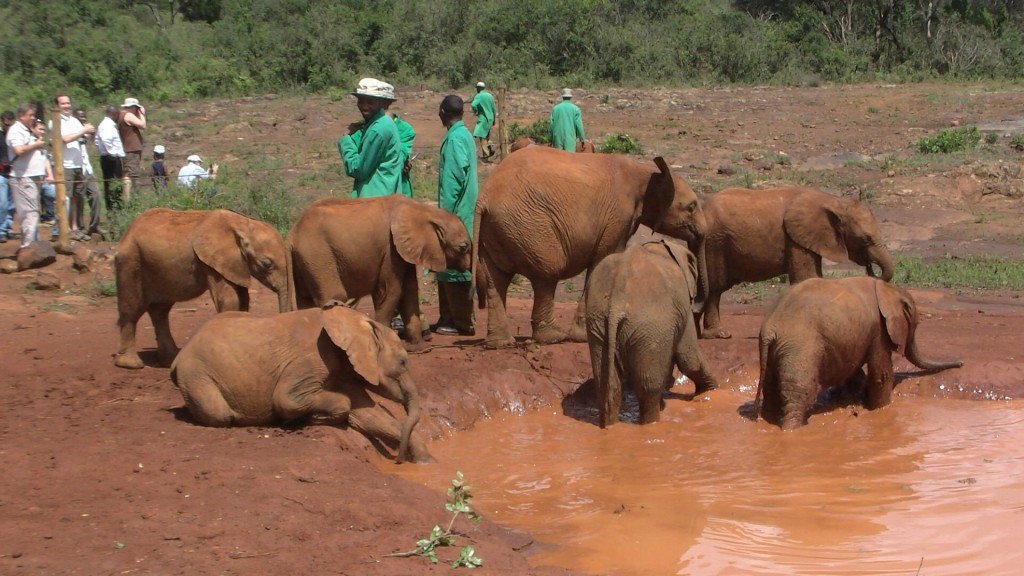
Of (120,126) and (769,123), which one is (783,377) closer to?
(120,126)

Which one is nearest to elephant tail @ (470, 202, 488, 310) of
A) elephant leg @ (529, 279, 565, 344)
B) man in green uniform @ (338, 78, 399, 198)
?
elephant leg @ (529, 279, 565, 344)

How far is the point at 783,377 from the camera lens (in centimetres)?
870

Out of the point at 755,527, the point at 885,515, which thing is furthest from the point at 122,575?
the point at 885,515

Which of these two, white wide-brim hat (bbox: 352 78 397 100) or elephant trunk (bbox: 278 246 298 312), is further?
white wide-brim hat (bbox: 352 78 397 100)

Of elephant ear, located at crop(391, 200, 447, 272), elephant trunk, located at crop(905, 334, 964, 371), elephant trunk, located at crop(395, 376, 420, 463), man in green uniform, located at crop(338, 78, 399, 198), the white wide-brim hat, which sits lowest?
elephant trunk, located at crop(905, 334, 964, 371)

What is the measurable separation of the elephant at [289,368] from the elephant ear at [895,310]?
12.3 ft

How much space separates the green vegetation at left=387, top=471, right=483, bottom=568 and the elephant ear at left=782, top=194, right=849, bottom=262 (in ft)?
17.7

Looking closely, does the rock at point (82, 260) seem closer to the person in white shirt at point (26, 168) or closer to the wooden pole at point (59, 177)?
the wooden pole at point (59, 177)

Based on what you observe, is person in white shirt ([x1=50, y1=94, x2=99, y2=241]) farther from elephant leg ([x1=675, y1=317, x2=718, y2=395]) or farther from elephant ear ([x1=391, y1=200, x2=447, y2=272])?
elephant leg ([x1=675, y1=317, x2=718, y2=395])

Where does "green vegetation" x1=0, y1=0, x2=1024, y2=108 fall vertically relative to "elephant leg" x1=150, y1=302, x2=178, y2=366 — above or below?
above

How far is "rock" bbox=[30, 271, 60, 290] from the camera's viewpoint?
41.5 feet

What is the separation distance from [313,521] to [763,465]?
140 inches

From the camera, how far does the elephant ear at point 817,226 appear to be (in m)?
10.7

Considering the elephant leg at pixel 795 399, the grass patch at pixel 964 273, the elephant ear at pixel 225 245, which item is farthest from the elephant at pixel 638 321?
the grass patch at pixel 964 273
